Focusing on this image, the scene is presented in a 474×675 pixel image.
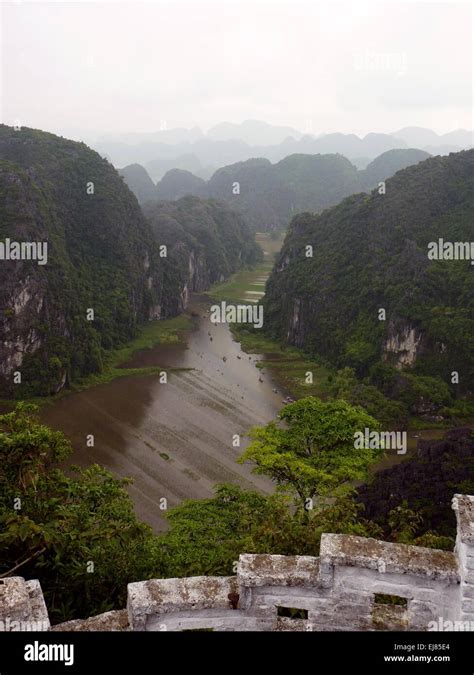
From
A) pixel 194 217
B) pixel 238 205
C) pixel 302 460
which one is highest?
pixel 238 205

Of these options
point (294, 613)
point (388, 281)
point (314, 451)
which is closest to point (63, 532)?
point (294, 613)

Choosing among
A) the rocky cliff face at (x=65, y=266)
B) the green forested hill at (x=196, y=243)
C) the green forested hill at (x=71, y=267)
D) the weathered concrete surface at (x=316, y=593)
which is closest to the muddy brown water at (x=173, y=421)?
the green forested hill at (x=71, y=267)

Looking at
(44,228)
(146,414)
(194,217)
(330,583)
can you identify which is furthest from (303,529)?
(194,217)

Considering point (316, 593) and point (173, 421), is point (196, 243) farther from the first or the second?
point (316, 593)

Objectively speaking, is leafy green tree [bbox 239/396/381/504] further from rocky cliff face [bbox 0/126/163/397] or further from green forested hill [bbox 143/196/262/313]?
green forested hill [bbox 143/196/262/313]

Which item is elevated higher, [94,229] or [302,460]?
[94,229]

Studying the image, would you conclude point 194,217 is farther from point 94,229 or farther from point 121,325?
point 121,325
